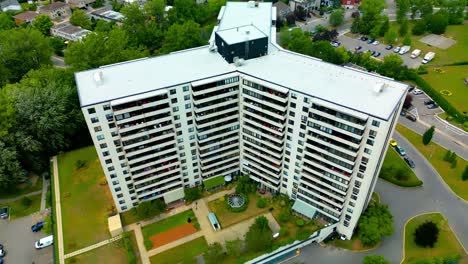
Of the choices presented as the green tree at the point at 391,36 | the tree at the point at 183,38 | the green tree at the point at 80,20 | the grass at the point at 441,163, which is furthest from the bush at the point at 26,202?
the green tree at the point at 391,36

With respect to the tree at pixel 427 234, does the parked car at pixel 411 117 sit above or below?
above

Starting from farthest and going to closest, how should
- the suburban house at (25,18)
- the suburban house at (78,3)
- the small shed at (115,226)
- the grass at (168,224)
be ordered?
the suburban house at (78,3) < the suburban house at (25,18) < the grass at (168,224) < the small shed at (115,226)

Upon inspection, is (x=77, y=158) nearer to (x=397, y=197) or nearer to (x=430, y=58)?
(x=397, y=197)

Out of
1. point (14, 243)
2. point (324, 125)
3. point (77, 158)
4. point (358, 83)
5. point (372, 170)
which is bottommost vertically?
point (14, 243)

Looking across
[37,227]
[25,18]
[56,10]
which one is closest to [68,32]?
[56,10]

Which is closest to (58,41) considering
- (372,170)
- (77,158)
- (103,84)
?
(77,158)

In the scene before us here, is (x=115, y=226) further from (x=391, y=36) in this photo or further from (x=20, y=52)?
(x=391, y=36)

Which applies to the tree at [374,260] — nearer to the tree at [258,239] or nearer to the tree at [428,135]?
the tree at [258,239]
